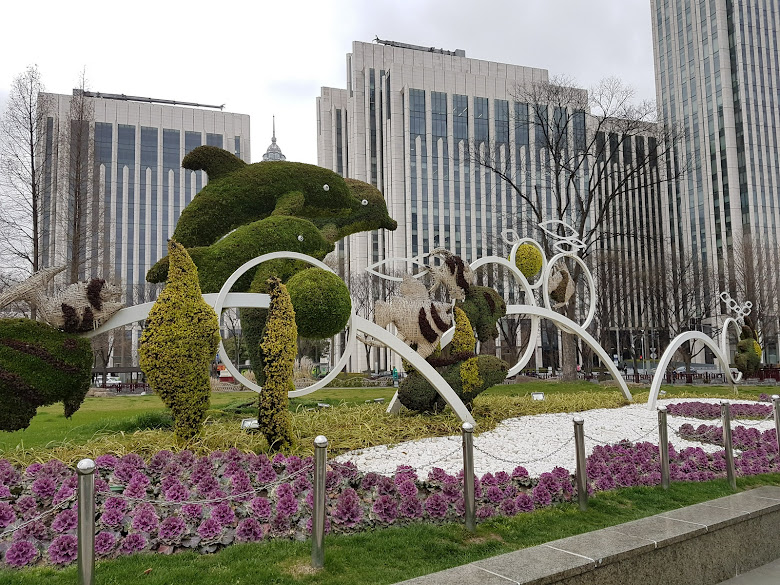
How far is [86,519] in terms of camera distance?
3510 mm

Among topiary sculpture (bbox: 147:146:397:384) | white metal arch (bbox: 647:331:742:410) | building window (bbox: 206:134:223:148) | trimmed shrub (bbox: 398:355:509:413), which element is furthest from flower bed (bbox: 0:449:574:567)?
building window (bbox: 206:134:223:148)

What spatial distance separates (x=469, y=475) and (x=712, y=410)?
397 inches

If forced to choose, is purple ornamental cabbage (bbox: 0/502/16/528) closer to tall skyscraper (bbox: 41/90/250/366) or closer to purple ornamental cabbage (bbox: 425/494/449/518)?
purple ornamental cabbage (bbox: 425/494/449/518)

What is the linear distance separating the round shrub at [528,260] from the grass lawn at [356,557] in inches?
351

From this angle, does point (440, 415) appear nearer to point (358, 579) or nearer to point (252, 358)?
point (252, 358)

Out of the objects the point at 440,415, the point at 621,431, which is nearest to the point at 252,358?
the point at 440,415

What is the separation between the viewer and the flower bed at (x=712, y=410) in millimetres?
12911

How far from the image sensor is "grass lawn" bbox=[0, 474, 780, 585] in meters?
4.19

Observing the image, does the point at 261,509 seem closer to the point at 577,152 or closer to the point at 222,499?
the point at 222,499

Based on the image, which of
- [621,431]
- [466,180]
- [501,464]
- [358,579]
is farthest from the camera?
[466,180]

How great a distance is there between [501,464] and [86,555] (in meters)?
5.80

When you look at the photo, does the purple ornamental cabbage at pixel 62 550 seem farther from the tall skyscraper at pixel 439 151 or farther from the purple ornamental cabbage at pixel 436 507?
the tall skyscraper at pixel 439 151

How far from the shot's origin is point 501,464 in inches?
321

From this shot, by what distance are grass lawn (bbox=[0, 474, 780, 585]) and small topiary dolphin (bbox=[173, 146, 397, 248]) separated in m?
8.01
